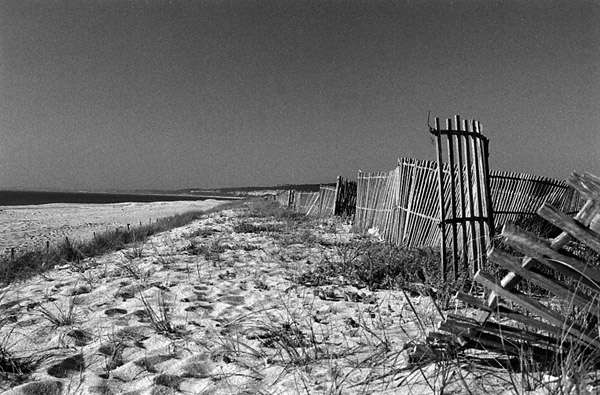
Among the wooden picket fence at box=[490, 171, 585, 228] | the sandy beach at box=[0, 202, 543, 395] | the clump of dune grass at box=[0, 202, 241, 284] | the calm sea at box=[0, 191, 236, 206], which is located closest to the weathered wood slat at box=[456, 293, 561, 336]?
the sandy beach at box=[0, 202, 543, 395]

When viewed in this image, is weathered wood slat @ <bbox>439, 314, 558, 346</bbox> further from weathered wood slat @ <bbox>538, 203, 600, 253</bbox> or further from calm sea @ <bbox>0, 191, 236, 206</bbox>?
calm sea @ <bbox>0, 191, 236, 206</bbox>

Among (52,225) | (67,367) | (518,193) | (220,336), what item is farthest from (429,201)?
(52,225)

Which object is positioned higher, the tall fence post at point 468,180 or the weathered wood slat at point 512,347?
the tall fence post at point 468,180

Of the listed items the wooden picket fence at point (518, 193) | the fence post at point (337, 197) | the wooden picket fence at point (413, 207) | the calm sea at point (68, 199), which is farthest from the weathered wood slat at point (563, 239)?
the calm sea at point (68, 199)

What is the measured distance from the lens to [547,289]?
187cm

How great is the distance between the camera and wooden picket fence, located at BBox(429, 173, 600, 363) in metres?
1.69

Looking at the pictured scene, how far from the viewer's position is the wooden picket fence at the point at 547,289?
5.53 feet

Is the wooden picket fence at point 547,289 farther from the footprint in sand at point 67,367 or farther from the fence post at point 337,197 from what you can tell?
the fence post at point 337,197

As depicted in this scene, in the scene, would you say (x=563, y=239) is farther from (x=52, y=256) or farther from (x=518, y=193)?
(x=518, y=193)

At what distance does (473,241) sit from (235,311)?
8.53ft

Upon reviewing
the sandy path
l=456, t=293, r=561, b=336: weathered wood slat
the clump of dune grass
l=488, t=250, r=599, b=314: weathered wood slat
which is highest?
l=488, t=250, r=599, b=314: weathered wood slat

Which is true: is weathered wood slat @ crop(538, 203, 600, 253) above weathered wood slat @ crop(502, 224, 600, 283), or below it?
above

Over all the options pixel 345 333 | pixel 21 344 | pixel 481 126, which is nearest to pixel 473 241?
pixel 481 126

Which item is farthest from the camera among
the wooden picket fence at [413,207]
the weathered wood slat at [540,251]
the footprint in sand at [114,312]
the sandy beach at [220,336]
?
the wooden picket fence at [413,207]
